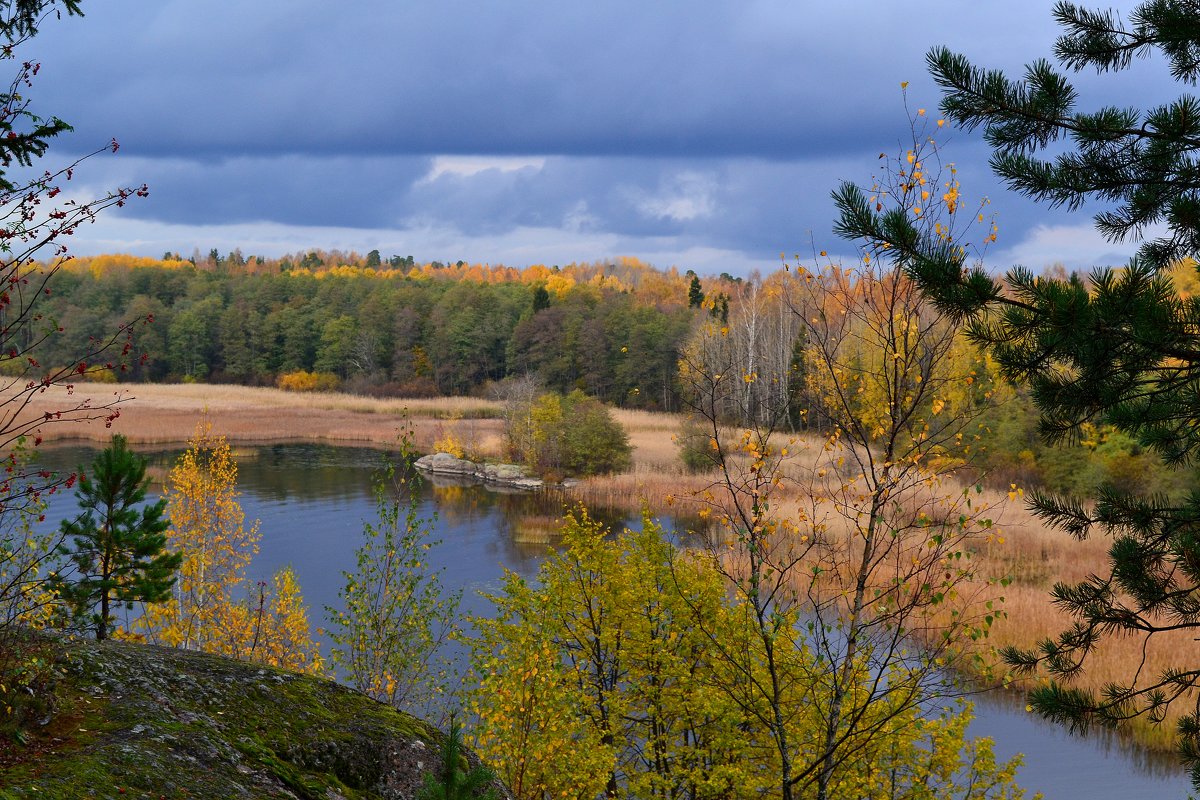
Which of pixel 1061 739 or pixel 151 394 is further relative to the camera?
pixel 151 394

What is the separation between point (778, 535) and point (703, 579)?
1951 centimetres

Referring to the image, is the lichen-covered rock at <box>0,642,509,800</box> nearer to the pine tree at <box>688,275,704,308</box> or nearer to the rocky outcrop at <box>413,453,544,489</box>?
the rocky outcrop at <box>413,453,544,489</box>

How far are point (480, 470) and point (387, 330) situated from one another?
54.4 m

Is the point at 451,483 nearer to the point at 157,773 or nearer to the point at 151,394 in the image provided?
the point at 151,394

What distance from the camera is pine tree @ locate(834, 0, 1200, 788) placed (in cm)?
688

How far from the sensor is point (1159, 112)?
319 inches

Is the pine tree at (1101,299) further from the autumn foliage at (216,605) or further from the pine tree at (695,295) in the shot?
the pine tree at (695,295)

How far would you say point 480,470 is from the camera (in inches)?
2116

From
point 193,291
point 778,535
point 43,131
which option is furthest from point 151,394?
point 43,131

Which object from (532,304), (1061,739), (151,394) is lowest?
(1061,739)

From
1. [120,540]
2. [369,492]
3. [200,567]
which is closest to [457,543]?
[369,492]

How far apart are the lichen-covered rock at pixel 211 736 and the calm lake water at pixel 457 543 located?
276 inches

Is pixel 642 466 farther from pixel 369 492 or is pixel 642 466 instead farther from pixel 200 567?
pixel 200 567

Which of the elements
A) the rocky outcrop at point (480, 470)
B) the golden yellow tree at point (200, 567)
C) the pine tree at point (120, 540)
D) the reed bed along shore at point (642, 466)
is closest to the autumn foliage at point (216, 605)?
the golden yellow tree at point (200, 567)
